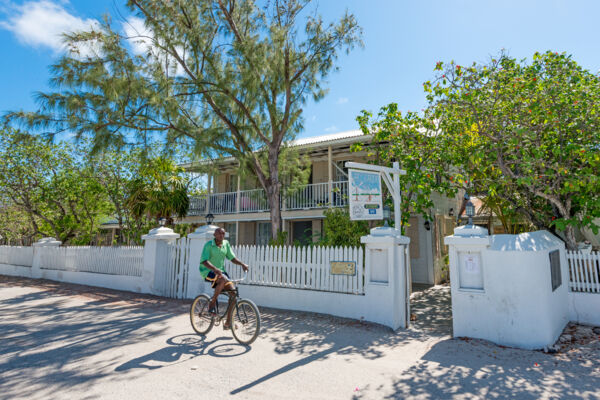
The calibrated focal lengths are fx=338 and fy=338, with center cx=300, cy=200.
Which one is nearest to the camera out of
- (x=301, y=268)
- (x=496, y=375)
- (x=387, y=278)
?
(x=496, y=375)

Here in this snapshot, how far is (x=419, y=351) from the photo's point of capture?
4727 mm

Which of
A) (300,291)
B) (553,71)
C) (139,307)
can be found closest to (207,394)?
(300,291)

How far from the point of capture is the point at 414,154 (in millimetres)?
8781

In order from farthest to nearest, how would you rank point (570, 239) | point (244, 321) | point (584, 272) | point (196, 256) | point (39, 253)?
point (39, 253), point (196, 256), point (570, 239), point (584, 272), point (244, 321)

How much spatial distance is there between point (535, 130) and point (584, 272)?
112 inches

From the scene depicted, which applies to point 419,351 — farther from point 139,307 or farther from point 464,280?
point 139,307

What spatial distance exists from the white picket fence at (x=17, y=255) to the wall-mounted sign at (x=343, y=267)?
1362 centimetres

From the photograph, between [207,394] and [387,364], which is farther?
[387,364]

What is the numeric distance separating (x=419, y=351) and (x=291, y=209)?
8.96 meters

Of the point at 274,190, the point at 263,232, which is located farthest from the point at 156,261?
the point at 263,232

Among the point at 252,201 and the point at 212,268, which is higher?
the point at 252,201

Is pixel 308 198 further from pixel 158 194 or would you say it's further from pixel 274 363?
pixel 274 363

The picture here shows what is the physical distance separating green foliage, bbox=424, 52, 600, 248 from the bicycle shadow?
560 cm

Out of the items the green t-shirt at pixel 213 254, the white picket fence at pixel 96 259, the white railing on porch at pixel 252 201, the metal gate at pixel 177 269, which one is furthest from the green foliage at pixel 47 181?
the green t-shirt at pixel 213 254
